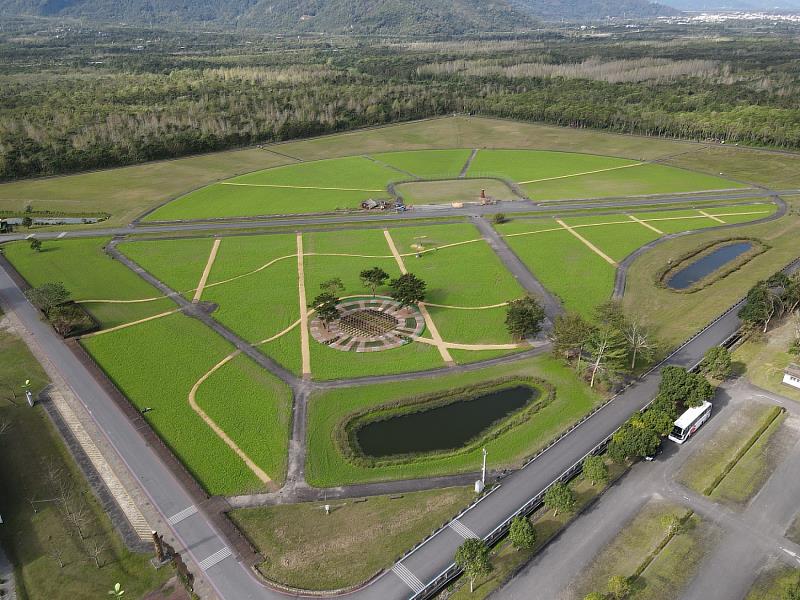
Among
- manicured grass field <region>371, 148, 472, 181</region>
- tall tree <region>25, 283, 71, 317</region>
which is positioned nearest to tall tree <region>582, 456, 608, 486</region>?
tall tree <region>25, 283, 71, 317</region>

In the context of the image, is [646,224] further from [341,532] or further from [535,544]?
[341,532]

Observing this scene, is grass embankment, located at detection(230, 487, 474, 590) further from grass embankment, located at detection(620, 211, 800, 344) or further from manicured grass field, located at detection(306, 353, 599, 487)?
grass embankment, located at detection(620, 211, 800, 344)

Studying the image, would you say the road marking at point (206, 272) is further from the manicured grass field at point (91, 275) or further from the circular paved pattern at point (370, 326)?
the circular paved pattern at point (370, 326)

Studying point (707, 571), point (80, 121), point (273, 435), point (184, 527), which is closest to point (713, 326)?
point (707, 571)

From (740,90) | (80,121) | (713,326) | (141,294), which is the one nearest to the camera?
(713,326)

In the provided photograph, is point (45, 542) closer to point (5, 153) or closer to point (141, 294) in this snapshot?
point (141, 294)

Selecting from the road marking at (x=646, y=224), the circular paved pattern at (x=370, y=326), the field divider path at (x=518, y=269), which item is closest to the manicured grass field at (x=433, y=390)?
the circular paved pattern at (x=370, y=326)
